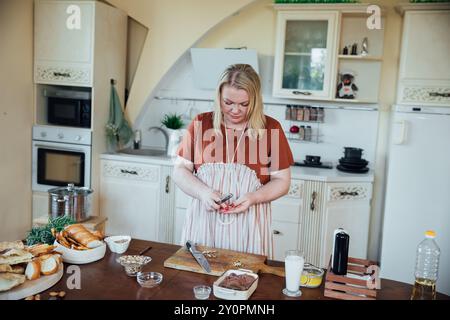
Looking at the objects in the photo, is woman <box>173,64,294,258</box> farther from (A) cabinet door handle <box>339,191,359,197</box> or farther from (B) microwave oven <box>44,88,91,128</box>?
(B) microwave oven <box>44,88,91,128</box>

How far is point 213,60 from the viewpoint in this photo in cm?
374

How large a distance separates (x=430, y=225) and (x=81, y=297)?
2.71 m

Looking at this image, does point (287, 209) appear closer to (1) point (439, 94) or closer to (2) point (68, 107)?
(1) point (439, 94)

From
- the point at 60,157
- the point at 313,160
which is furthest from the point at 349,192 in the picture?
the point at 60,157

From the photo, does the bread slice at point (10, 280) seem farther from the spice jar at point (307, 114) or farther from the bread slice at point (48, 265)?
the spice jar at point (307, 114)

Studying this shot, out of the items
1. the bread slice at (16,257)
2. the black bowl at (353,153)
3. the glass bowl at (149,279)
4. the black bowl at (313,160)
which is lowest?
the glass bowl at (149,279)

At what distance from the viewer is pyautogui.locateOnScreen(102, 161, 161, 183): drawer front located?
3.69 metres

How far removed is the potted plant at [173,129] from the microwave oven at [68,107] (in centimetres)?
67

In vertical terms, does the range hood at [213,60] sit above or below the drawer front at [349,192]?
above

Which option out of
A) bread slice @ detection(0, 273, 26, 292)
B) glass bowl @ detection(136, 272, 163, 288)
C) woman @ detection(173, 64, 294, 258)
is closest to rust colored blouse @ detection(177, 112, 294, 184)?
woman @ detection(173, 64, 294, 258)

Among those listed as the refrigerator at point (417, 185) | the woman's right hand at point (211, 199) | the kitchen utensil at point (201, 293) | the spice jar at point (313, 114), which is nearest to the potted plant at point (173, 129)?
the spice jar at point (313, 114)

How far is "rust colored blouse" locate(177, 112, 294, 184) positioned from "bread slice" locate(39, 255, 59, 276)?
0.74 metres

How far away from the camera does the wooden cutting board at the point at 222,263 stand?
1.65 m

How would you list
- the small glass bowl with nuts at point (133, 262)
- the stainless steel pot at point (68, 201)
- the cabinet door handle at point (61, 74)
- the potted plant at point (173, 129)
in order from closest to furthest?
the small glass bowl with nuts at point (133, 262) < the stainless steel pot at point (68, 201) < the cabinet door handle at point (61, 74) < the potted plant at point (173, 129)
